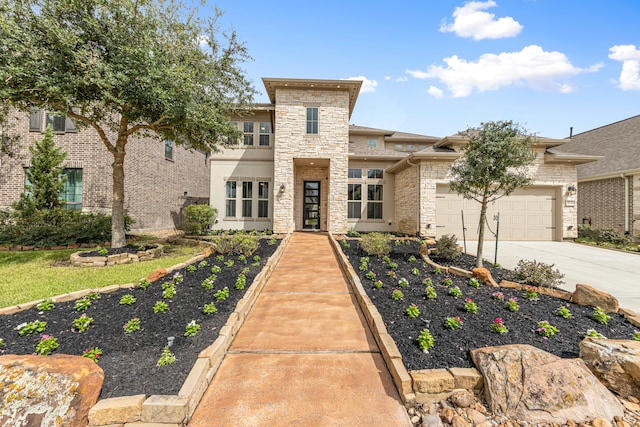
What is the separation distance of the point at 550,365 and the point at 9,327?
586cm

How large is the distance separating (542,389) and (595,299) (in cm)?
298

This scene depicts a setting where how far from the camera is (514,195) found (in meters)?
12.0

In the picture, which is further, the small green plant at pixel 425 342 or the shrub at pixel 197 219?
the shrub at pixel 197 219

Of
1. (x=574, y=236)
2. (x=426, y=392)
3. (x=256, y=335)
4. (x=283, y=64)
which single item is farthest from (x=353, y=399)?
(x=574, y=236)

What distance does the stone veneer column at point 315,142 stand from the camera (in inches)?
452

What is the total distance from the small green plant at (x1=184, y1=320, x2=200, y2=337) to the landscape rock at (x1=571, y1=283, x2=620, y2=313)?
5612 mm

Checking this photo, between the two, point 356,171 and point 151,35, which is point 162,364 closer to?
point 151,35

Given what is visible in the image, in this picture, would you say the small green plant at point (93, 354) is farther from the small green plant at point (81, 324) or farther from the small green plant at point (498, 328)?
the small green plant at point (498, 328)

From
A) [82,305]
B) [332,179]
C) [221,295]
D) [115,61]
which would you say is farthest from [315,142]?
[82,305]

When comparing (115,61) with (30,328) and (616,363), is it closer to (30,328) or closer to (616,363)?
(30,328)

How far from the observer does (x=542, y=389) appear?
221 cm

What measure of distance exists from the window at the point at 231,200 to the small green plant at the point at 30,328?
32.4 feet

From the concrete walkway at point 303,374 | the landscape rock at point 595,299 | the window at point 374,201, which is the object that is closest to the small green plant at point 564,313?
the landscape rock at point 595,299

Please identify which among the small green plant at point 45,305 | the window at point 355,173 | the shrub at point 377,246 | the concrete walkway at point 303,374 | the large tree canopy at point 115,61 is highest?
the large tree canopy at point 115,61
